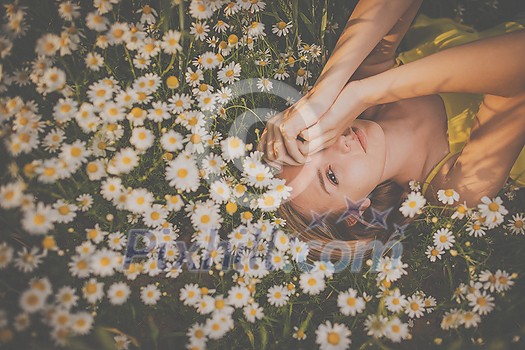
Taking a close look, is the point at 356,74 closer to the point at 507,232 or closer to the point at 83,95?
the point at 507,232

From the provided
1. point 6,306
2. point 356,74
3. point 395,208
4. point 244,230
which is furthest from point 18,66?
point 395,208

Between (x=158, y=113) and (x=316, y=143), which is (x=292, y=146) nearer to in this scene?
(x=316, y=143)

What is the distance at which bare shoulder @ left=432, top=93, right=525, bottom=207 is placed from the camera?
5.04ft

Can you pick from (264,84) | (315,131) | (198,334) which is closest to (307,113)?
(315,131)

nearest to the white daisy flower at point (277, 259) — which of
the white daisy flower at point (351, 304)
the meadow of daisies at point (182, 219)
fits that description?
the meadow of daisies at point (182, 219)

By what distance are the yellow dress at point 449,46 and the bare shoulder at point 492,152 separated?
0.34 feet

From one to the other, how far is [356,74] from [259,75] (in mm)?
408

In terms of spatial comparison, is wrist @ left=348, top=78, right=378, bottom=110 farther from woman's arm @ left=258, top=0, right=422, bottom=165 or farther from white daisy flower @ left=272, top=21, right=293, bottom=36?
white daisy flower @ left=272, top=21, right=293, bottom=36

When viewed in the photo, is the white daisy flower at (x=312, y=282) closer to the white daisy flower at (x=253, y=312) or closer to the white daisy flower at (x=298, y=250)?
the white daisy flower at (x=298, y=250)

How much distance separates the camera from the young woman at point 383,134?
1.50m

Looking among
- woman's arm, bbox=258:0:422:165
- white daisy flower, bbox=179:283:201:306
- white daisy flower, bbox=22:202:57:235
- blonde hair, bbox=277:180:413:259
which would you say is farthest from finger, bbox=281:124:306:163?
white daisy flower, bbox=22:202:57:235

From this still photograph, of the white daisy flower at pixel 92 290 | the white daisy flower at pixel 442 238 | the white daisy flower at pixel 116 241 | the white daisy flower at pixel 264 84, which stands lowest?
the white daisy flower at pixel 442 238

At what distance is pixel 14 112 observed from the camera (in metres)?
1.31

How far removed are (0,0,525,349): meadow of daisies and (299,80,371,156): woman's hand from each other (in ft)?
0.60
